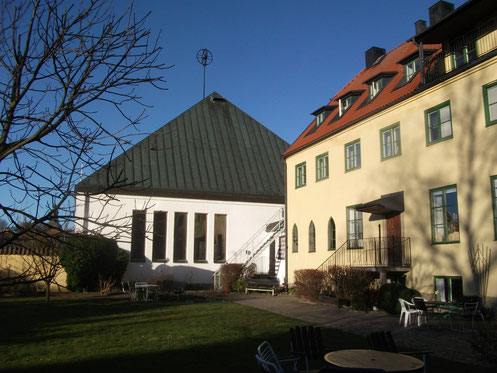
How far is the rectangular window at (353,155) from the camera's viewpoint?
2002 centimetres

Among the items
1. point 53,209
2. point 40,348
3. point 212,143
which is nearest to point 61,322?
point 40,348

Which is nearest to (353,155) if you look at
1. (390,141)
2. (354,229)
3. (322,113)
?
(390,141)

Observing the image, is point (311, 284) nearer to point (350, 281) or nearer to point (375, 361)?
point (350, 281)

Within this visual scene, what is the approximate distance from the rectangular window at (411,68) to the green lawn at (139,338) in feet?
34.0

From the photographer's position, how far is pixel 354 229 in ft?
65.0

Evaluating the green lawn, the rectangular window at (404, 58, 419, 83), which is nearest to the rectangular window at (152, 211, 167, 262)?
the green lawn

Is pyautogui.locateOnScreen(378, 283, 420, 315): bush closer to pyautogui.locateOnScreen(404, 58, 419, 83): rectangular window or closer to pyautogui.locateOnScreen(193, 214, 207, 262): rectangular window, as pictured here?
pyautogui.locateOnScreen(404, 58, 419, 83): rectangular window

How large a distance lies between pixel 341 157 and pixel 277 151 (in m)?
13.0

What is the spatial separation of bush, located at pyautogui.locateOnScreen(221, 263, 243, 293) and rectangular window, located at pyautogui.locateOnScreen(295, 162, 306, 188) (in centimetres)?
532

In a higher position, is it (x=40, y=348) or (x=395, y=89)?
(x=395, y=89)

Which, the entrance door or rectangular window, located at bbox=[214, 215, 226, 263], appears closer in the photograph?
the entrance door

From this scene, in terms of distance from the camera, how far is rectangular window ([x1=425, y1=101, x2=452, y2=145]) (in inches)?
601

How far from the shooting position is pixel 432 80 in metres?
15.9

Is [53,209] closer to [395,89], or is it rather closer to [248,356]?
[248,356]
